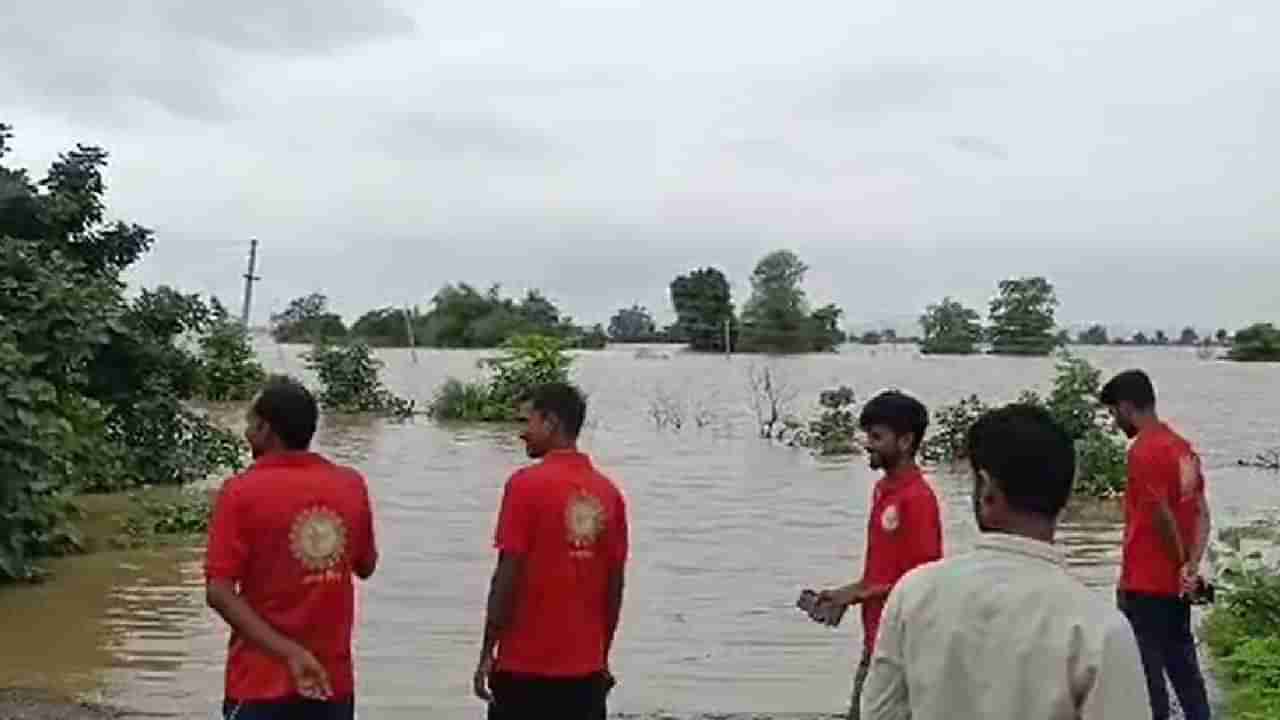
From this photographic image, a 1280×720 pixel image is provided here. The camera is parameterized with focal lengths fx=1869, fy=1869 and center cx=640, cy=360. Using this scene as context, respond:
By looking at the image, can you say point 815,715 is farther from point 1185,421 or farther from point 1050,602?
point 1185,421

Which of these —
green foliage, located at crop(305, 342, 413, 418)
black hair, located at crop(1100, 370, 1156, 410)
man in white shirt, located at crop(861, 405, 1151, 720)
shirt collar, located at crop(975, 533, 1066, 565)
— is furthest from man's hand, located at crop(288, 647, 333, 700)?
green foliage, located at crop(305, 342, 413, 418)

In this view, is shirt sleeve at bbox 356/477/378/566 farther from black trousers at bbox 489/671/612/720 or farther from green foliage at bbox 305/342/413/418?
green foliage at bbox 305/342/413/418

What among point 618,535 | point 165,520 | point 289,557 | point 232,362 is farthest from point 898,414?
point 232,362

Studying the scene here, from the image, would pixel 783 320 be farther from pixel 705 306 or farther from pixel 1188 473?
pixel 1188 473

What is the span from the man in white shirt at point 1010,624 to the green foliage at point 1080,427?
2069 cm

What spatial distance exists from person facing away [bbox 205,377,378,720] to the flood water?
4.91 m

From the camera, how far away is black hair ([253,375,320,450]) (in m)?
5.38

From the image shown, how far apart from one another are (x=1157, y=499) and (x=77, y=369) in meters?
13.1

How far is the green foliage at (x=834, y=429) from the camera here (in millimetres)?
35031

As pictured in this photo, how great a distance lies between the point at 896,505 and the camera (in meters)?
6.22

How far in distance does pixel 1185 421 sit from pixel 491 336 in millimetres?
38845

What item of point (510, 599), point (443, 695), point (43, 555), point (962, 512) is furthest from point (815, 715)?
point (962, 512)

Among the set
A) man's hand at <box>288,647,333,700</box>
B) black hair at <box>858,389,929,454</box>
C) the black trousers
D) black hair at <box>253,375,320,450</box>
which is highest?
black hair at <box>858,389,929,454</box>

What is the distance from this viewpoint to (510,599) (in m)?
5.91
